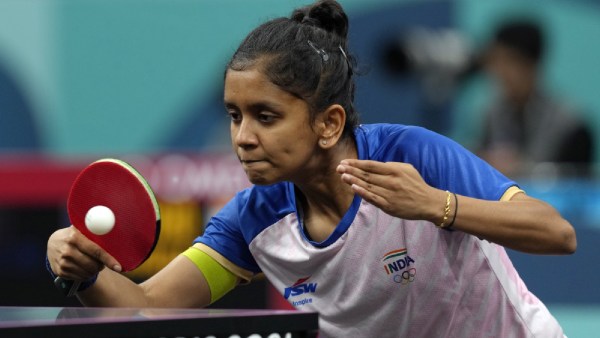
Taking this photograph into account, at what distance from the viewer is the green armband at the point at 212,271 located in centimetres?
362

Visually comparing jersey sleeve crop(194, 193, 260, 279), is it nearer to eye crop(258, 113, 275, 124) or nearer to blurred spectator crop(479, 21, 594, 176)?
eye crop(258, 113, 275, 124)

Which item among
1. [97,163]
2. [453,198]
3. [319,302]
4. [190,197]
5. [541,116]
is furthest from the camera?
[541,116]

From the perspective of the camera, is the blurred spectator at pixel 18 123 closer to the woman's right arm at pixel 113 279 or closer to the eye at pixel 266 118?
the woman's right arm at pixel 113 279

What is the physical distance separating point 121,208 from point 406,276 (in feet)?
2.55

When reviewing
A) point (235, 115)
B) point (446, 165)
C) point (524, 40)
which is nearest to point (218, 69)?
point (524, 40)

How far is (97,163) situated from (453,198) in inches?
36.6

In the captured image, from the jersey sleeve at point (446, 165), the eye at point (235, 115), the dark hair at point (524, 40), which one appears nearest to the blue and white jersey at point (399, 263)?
the jersey sleeve at point (446, 165)

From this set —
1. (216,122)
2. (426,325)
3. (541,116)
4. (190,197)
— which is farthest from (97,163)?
(216,122)

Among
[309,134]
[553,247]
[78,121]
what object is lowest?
[78,121]

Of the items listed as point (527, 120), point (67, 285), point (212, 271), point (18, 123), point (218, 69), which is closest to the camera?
point (67, 285)

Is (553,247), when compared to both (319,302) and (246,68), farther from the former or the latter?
(246,68)

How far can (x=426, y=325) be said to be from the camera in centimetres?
342

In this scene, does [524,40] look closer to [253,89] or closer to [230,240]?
[230,240]

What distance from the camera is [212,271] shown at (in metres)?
3.62
